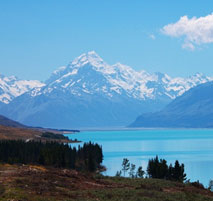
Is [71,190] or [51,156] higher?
[51,156]

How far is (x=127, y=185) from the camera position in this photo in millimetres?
61656

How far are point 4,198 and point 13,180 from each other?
962 centimetres

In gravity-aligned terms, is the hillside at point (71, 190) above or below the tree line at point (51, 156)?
below

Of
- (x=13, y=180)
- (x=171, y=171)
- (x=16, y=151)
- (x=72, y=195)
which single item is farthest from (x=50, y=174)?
(x=16, y=151)

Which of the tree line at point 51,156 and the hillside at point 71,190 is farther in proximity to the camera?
the tree line at point 51,156

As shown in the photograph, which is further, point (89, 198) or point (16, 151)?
point (16, 151)

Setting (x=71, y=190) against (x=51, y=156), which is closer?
(x=71, y=190)

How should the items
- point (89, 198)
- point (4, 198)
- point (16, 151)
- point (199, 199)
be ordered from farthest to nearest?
point (16, 151) < point (199, 199) < point (89, 198) < point (4, 198)

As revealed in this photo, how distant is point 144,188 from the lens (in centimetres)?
5806

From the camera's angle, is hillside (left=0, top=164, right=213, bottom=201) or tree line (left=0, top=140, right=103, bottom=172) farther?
tree line (left=0, top=140, right=103, bottom=172)

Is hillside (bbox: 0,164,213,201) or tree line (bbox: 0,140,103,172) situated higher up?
tree line (bbox: 0,140,103,172)

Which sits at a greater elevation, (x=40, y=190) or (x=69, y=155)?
(x=69, y=155)

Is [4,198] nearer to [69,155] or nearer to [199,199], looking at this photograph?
[199,199]

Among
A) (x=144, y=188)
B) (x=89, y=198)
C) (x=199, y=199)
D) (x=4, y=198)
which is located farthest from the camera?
(x=144, y=188)
